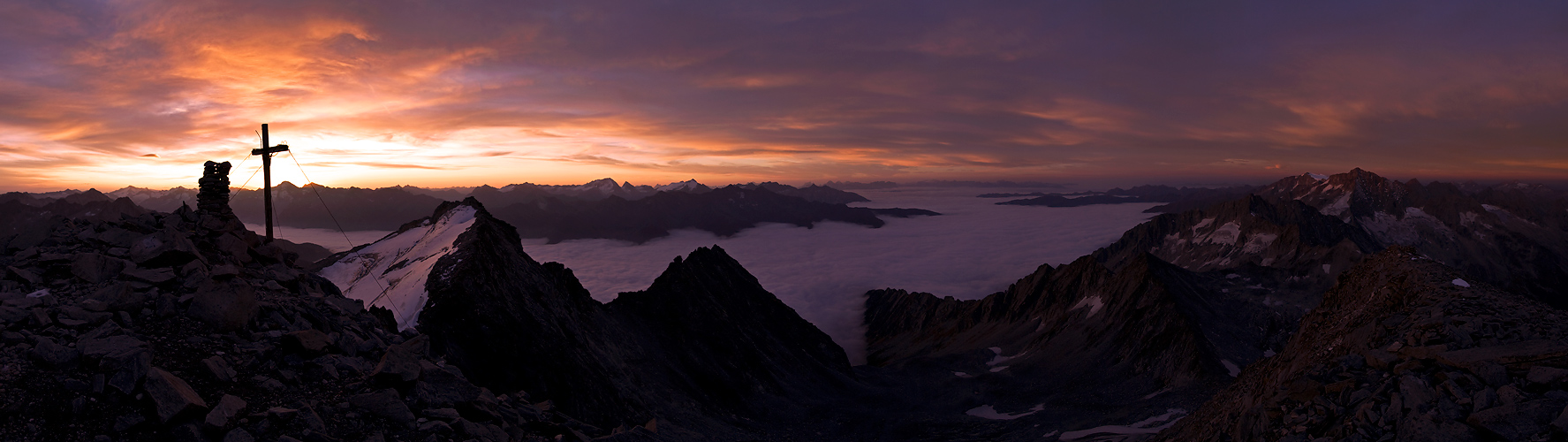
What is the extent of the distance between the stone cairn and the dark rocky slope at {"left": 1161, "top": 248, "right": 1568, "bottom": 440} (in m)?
30.3

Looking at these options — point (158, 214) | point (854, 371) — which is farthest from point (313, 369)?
point (854, 371)

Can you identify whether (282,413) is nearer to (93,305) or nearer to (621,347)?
(93,305)

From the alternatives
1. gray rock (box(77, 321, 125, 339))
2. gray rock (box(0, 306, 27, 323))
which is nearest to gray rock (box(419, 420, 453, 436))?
gray rock (box(77, 321, 125, 339))

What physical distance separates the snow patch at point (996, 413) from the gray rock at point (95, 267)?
232ft

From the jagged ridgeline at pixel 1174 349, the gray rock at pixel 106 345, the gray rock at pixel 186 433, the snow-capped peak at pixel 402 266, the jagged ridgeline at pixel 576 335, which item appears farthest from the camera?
the jagged ridgeline at pixel 576 335

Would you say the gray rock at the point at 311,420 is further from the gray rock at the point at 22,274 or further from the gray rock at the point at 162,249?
the gray rock at the point at 22,274

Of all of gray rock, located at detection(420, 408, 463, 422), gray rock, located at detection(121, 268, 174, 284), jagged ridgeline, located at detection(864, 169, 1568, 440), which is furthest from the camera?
gray rock, located at detection(121, 268, 174, 284)

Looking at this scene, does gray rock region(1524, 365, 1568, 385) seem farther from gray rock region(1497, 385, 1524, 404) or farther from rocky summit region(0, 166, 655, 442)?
rocky summit region(0, 166, 655, 442)

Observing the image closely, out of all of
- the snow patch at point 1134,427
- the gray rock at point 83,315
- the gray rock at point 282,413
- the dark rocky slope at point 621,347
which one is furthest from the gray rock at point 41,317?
the snow patch at point 1134,427

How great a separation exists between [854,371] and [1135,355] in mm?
37088

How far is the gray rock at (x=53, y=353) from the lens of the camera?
30.9 ft

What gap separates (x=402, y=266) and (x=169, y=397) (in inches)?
1725

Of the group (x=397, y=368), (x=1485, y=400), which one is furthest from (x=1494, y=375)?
(x=397, y=368)

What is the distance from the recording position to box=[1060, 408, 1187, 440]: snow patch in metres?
53.4
